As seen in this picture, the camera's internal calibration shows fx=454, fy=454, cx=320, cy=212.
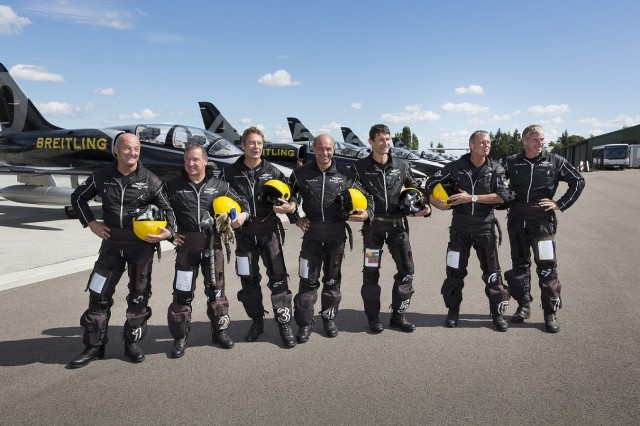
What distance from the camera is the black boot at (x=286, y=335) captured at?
4.37m

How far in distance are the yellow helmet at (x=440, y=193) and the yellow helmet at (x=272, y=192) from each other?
5.32 feet

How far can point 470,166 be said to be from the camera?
4914 mm

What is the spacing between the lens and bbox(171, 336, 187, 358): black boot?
4.13 m

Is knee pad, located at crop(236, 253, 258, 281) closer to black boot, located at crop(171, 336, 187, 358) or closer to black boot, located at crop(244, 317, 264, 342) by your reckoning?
black boot, located at crop(244, 317, 264, 342)

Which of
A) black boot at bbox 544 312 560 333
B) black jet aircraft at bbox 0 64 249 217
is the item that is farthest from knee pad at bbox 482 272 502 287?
black jet aircraft at bbox 0 64 249 217

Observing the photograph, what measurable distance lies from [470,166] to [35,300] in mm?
5459

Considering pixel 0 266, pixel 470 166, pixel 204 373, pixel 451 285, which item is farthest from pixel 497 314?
pixel 0 266

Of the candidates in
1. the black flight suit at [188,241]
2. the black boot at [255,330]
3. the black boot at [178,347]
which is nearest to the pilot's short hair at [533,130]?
the black flight suit at [188,241]

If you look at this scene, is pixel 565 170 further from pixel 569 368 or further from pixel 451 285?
pixel 569 368

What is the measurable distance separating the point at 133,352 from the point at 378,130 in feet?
10.3

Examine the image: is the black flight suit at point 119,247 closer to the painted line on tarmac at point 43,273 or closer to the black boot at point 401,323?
the black boot at point 401,323

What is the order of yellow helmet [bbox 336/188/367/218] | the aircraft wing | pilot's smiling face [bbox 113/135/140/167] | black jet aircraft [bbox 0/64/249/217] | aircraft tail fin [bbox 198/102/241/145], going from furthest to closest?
aircraft tail fin [bbox 198/102/241/145] → black jet aircraft [bbox 0/64/249/217] → the aircraft wing → yellow helmet [bbox 336/188/367/218] → pilot's smiling face [bbox 113/135/140/167]

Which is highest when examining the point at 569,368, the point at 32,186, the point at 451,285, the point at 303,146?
the point at 303,146

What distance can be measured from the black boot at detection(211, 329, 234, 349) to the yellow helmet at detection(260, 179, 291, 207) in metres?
1.30
